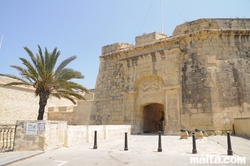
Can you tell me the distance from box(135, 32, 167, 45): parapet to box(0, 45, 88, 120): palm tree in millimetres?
4843

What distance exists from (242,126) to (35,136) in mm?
8926

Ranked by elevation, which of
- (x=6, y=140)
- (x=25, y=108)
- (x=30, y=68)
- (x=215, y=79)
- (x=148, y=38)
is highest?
(x=148, y=38)

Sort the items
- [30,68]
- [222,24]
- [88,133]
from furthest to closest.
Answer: [222,24]
[30,68]
[88,133]

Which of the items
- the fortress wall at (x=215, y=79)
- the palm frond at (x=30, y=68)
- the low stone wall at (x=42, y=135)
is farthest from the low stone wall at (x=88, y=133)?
the palm frond at (x=30, y=68)

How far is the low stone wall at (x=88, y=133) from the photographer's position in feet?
24.0

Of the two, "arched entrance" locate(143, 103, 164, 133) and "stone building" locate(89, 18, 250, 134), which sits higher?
"stone building" locate(89, 18, 250, 134)

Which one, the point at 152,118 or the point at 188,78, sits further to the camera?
the point at 152,118

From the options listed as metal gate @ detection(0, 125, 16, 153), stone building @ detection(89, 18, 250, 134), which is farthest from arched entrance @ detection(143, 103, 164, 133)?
metal gate @ detection(0, 125, 16, 153)

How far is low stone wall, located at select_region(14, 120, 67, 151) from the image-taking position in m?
6.29

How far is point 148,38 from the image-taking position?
13117mm

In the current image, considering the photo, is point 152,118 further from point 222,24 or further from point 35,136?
point 35,136

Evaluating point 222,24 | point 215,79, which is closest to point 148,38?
point 222,24

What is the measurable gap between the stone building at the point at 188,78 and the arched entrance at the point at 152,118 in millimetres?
217

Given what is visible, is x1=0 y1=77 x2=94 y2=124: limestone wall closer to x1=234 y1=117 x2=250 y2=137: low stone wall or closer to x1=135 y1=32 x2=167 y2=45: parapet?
x1=135 y1=32 x2=167 y2=45: parapet
